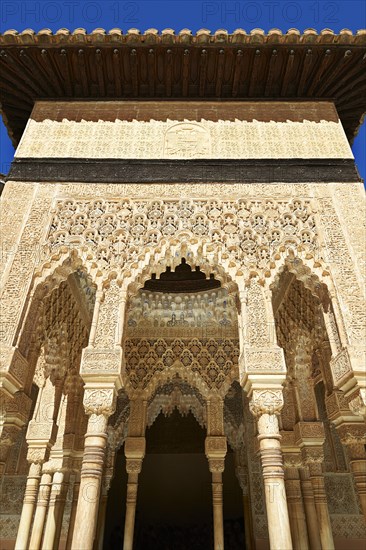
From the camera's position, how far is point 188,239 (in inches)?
185

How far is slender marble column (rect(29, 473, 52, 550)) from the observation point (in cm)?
589

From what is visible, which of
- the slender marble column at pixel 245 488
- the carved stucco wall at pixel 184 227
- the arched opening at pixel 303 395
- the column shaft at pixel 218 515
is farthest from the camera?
the slender marble column at pixel 245 488

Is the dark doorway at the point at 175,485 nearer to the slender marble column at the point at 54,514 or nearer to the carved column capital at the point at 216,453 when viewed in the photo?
the carved column capital at the point at 216,453

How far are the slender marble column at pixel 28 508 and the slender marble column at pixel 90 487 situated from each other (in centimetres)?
281

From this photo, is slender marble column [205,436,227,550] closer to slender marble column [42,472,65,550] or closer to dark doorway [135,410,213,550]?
slender marble column [42,472,65,550]

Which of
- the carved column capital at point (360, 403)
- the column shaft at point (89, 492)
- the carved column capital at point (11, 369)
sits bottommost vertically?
the column shaft at point (89, 492)

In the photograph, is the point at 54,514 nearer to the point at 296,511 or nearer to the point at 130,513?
the point at 130,513

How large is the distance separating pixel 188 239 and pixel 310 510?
425 centimetres

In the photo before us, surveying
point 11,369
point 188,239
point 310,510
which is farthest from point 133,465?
point 188,239

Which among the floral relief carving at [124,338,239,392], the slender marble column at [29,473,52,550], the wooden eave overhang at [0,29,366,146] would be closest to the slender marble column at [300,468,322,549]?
the floral relief carving at [124,338,239,392]

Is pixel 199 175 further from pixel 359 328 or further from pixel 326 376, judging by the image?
pixel 326 376

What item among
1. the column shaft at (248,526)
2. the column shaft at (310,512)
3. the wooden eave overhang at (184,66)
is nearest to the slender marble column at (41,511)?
the column shaft at (248,526)

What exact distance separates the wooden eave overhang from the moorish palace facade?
0.07 feet

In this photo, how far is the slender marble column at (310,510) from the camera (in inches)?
225
